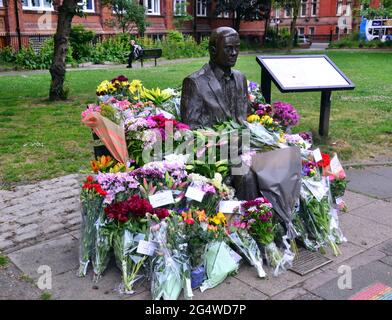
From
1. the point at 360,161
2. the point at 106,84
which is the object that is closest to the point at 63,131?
the point at 106,84

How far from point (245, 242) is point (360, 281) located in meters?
0.94

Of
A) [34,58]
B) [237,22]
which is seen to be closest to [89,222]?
[34,58]

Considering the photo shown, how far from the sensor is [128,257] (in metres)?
3.74

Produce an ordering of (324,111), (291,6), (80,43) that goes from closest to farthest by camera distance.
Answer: (324,111), (80,43), (291,6)

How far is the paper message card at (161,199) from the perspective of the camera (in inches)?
151

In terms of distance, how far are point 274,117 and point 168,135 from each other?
2057 millimetres

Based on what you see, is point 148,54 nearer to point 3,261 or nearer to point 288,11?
point 3,261

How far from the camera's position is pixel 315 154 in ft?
16.0

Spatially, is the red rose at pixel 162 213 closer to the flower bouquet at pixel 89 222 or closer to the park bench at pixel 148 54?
the flower bouquet at pixel 89 222

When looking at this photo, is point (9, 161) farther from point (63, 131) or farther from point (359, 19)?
point (359, 19)

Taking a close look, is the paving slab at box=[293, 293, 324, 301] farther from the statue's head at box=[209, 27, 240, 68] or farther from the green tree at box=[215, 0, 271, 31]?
the green tree at box=[215, 0, 271, 31]

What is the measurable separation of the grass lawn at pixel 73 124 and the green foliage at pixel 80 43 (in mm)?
7361

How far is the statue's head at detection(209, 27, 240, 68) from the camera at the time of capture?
438 centimetres

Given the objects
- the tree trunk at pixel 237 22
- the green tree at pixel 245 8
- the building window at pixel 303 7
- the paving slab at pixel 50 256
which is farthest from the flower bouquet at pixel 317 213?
the building window at pixel 303 7
